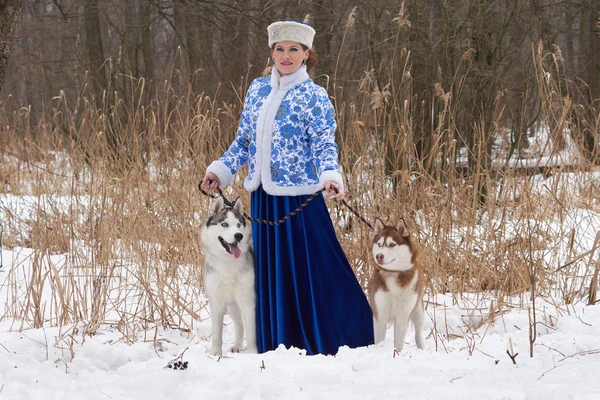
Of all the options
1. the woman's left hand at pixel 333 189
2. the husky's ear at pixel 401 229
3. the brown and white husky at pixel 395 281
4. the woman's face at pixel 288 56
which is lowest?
the brown and white husky at pixel 395 281

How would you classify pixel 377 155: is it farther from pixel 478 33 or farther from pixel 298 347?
pixel 478 33

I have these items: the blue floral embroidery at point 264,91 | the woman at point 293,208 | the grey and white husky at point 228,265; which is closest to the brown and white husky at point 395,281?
the woman at point 293,208

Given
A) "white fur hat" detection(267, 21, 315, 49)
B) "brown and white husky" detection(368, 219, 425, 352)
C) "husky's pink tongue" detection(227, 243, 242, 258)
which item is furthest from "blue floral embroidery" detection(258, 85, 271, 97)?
"brown and white husky" detection(368, 219, 425, 352)

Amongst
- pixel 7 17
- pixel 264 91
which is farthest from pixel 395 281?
pixel 7 17

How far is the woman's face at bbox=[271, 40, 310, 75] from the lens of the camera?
118 inches

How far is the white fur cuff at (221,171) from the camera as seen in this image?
3092 mm

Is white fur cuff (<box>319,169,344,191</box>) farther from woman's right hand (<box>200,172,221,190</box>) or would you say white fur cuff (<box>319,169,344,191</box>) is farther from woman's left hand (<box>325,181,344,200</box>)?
woman's right hand (<box>200,172,221,190</box>)

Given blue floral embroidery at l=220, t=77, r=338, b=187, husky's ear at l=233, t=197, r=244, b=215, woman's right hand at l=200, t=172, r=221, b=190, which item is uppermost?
blue floral embroidery at l=220, t=77, r=338, b=187

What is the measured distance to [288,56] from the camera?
3.00 metres

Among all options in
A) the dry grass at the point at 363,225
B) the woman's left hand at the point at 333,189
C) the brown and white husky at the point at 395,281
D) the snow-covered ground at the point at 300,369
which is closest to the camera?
the snow-covered ground at the point at 300,369

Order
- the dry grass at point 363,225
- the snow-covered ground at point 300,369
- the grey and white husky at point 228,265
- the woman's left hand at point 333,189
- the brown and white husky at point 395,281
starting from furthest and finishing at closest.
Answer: the dry grass at point 363,225 < the brown and white husky at point 395,281 < the grey and white husky at point 228,265 < the woman's left hand at point 333,189 < the snow-covered ground at point 300,369

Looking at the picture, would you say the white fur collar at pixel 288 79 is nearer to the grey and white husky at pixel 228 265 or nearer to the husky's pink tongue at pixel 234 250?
the grey and white husky at pixel 228 265

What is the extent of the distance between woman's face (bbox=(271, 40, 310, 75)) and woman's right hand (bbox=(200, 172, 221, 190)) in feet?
2.03

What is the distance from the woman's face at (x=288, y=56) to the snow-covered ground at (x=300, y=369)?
1356mm
